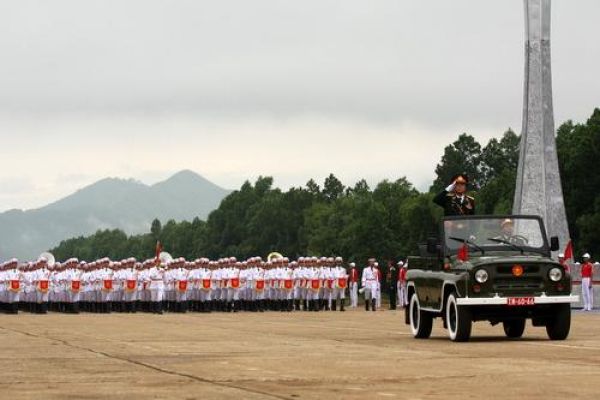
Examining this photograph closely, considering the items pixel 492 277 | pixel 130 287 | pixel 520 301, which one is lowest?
pixel 520 301

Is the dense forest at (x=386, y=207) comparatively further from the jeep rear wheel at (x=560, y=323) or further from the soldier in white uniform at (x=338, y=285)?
the jeep rear wheel at (x=560, y=323)

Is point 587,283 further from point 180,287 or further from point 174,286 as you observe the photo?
point 174,286

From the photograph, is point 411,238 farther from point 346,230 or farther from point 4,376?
point 4,376

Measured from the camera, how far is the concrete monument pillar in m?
57.8

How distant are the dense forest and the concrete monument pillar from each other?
23.6m

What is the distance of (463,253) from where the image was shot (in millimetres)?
25281

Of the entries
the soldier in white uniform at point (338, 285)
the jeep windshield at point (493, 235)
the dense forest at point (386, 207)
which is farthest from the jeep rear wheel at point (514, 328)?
the dense forest at point (386, 207)

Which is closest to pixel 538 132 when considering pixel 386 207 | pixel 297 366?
pixel 297 366

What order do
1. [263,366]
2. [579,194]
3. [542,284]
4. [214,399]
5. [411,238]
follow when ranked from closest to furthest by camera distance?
[214,399] < [263,366] < [542,284] < [579,194] < [411,238]

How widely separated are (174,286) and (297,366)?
132ft

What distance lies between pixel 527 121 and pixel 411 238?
220ft

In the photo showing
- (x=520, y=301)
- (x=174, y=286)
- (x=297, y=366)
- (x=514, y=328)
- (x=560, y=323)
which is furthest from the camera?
(x=174, y=286)

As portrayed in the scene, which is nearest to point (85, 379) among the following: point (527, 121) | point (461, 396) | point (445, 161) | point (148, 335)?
point (461, 396)

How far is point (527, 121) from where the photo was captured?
58.7m
